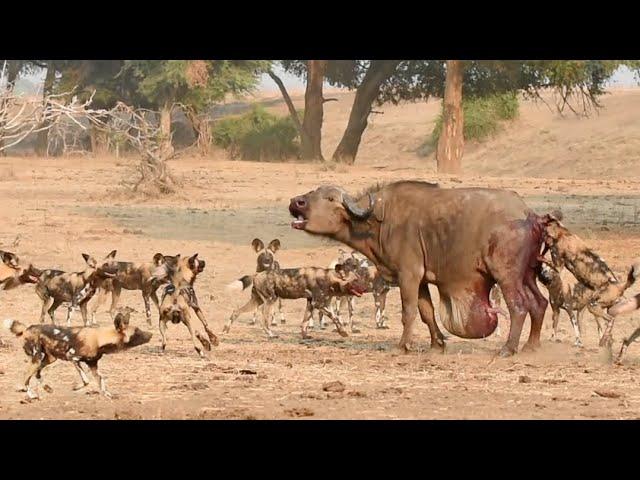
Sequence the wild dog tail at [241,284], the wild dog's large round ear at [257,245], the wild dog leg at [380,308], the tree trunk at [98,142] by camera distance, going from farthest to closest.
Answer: the tree trunk at [98,142], the wild dog's large round ear at [257,245], the wild dog leg at [380,308], the wild dog tail at [241,284]

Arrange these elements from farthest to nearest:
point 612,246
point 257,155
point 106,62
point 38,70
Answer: point 38,70 → point 106,62 → point 257,155 → point 612,246

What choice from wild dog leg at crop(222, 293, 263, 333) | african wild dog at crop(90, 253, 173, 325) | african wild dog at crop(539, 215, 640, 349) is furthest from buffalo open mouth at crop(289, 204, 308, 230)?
african wild dog at crop(539, 215, 640, 349)

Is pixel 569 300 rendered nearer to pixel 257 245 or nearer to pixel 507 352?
pixel 507 352

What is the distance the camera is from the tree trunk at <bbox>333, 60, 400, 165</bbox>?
173 ft

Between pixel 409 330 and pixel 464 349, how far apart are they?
929mm

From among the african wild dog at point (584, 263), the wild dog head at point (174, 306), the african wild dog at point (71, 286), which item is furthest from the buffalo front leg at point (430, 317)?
the african wild dog at point (71, 286)

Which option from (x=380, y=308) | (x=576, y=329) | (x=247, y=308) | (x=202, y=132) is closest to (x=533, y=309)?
(x=576, y=329)

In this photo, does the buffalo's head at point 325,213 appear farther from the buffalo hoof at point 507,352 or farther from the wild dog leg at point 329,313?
the buffalo hoof at point 507,352

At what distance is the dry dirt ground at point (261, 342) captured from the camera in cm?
1162

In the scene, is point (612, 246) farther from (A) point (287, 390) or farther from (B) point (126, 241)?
(A) point (287, 390)
